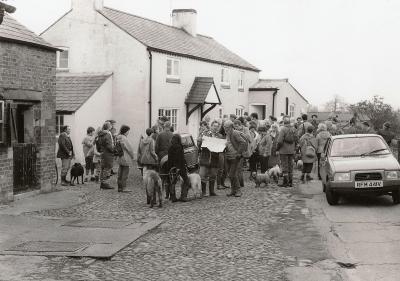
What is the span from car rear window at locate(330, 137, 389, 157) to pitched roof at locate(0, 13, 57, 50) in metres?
7.91

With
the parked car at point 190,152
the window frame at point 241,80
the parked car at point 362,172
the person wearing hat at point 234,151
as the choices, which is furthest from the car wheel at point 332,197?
the window frame at point 241,80

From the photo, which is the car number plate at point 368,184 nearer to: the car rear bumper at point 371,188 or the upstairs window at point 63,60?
the car rear bumper at point 371,188

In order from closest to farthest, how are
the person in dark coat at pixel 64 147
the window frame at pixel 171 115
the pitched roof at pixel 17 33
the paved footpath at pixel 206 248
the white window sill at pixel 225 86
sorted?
the paved footpath at pixel 206 248 < the pitched roof at pixel 17 33 < the person in dark coat at pixel 64 147 < the window frame at pixel 171 115 < the white window sill at pixel 225 86

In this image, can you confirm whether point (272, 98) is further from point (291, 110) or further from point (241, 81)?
point (291, 110)

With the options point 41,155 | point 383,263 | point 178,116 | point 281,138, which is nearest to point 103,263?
point 383,263

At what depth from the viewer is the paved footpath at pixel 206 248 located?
7.48 m

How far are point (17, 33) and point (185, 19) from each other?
22.5 meters

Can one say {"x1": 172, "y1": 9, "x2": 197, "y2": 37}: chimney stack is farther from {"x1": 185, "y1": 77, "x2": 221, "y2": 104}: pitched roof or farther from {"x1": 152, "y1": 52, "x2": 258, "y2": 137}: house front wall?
{"x1": 185, "y1": 77, "x2": 221, "y2": 104}: pitched roof

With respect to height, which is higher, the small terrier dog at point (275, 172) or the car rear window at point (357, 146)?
the car rear window at point (357, 146)

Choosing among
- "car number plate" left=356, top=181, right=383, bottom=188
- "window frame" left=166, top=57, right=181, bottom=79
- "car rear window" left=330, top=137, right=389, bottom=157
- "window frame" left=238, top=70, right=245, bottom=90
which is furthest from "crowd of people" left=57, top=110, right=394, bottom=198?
"window frame" left=238, top=70, right=245, bottom=90

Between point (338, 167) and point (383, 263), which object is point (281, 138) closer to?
point (338, 167)

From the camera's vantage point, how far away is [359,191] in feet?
40.6

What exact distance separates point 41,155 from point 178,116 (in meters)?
14.9

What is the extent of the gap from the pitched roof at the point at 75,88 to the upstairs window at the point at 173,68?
3.28 metres
